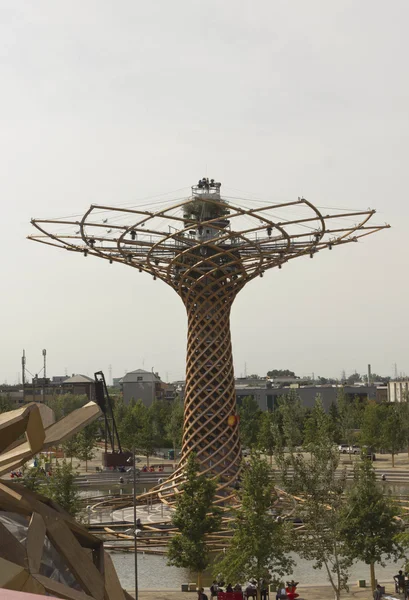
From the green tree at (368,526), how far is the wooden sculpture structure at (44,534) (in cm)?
1067

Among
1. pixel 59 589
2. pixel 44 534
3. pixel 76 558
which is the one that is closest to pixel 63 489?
pixel 76 558

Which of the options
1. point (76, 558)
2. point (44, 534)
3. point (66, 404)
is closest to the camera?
point (44, 534)

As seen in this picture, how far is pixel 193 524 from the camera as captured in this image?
72.0 ft

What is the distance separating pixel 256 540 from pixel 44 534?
1050cm

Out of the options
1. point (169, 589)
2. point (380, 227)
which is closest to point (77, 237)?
point (380, 227)

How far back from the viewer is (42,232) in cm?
2802

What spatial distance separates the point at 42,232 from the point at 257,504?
12639 mm

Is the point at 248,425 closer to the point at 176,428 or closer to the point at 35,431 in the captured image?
the point at 176,428

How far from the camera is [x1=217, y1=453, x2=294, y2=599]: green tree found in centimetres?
1923

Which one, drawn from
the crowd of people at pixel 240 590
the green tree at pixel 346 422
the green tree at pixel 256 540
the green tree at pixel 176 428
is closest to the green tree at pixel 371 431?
the green tree at pixel 346 422

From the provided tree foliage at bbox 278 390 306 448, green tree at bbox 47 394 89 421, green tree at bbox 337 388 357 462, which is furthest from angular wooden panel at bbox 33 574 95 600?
green tree at bbox 47 394 89 421

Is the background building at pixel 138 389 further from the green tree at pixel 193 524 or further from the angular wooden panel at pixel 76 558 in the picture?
the angular wooden panel at pixel 76 558

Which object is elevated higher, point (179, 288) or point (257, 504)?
point (179, 288)

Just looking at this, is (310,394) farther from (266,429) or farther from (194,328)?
(194,328)
